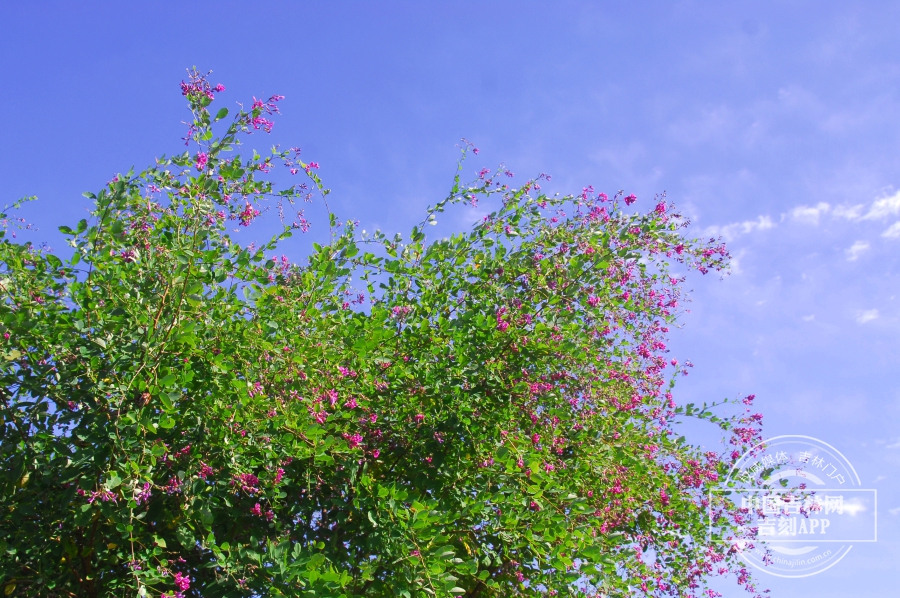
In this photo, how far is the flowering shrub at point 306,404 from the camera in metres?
4.20

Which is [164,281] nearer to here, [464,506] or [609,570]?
[464,506]

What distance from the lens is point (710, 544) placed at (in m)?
7.79

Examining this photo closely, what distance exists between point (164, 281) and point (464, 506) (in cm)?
259

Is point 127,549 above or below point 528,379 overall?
below

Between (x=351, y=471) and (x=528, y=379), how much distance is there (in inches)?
60.7

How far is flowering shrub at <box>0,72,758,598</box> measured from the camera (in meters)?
4.20

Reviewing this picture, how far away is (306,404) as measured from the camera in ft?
15.3

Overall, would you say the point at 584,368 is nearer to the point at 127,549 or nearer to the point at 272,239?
the point at 272,239

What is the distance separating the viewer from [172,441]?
4645 mm

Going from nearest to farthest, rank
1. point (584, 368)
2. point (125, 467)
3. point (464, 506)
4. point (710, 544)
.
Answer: point (125, 467)
point (464, 506)
point (584, 368)
point (710, 544)

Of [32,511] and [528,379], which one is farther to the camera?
[528,379]

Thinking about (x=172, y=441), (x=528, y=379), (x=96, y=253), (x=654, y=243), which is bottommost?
(x=172, y=441)

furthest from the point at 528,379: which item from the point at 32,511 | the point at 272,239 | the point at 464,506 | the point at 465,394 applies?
the point at 32,511

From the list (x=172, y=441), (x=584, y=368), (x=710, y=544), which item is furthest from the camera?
(x=710, y=544)
